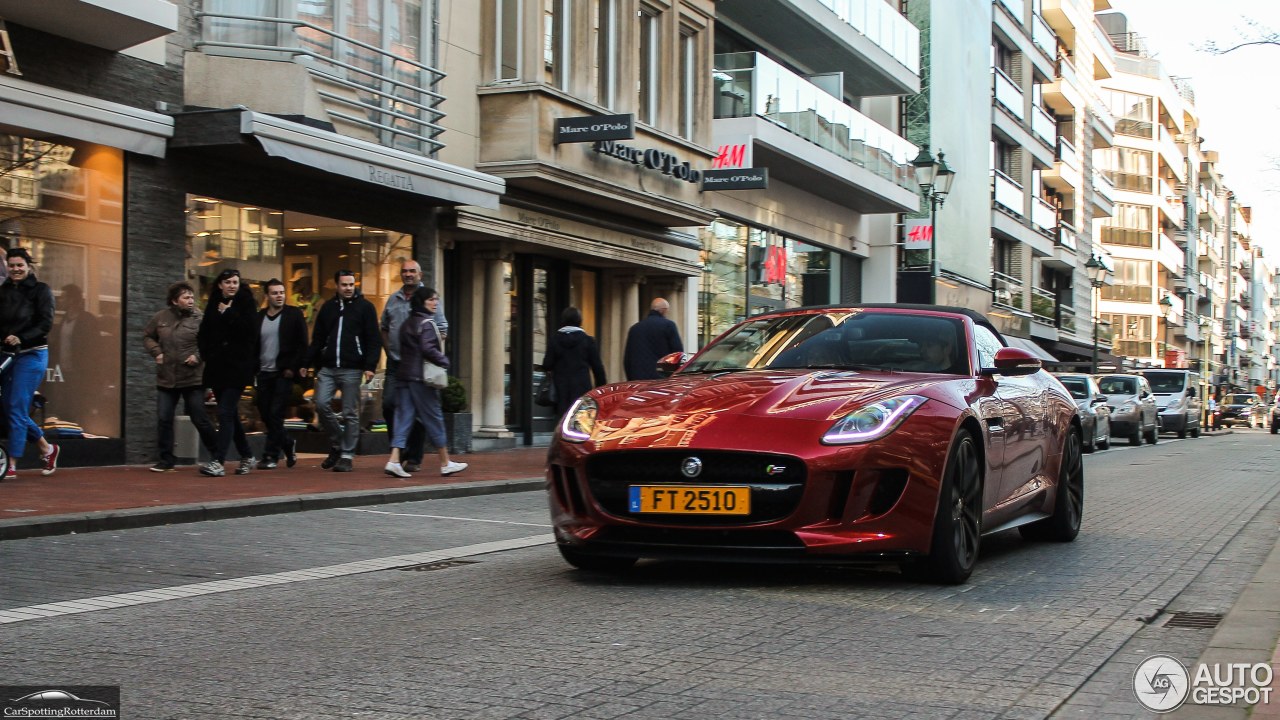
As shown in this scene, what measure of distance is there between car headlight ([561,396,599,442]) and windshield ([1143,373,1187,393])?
122 ft

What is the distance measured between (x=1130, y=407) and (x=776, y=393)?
2767 cm

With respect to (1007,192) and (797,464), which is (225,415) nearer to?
(797,464)

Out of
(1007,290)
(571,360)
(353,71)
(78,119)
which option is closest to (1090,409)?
(571,360)

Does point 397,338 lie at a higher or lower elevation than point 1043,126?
lower

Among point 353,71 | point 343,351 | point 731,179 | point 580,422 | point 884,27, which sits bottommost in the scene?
point 580,422

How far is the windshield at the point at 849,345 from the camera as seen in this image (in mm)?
7844

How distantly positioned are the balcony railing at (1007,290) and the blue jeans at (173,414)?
3966cm

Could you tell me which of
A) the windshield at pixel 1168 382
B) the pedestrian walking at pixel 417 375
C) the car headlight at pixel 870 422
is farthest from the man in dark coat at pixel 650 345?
the windshield at pixel 1168 382

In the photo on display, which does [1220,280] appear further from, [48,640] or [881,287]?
[48,640]

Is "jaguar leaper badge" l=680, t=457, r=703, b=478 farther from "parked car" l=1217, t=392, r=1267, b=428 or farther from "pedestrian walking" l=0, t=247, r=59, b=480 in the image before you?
"parked car" l=1217, t=392, r=1267, b=428

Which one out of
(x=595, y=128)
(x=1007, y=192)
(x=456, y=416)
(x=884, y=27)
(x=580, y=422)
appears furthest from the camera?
(x=1007, y=192)

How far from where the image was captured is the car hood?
6.74 metres

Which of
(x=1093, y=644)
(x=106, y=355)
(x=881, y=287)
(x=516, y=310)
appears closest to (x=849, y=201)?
(x=881, y=287)

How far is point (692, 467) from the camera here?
258 inches
